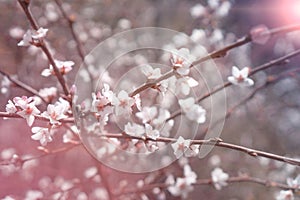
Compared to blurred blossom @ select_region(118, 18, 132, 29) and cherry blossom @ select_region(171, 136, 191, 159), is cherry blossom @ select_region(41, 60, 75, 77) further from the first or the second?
blurred blossom @ select_region(118, 18, 132, 29)

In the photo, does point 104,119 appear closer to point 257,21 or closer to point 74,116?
point 74,116

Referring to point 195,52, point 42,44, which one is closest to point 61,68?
point 42,44

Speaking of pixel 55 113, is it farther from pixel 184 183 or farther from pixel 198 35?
pixel 198 35

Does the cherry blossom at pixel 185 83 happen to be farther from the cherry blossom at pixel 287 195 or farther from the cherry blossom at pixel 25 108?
the cherry blossom at pixel 287 195

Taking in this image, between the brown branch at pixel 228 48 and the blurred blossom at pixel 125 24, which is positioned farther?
the blurred blossom at pixel 125 24

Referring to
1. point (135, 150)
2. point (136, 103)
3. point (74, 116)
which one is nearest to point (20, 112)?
point (74, 116)

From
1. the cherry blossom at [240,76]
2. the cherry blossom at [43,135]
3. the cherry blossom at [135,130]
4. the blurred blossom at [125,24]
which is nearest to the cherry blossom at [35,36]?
the cherry blossom at [43,135]

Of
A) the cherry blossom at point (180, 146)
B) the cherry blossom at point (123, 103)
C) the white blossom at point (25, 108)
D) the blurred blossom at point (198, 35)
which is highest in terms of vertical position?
the blurred blossom at point (198, 35)
